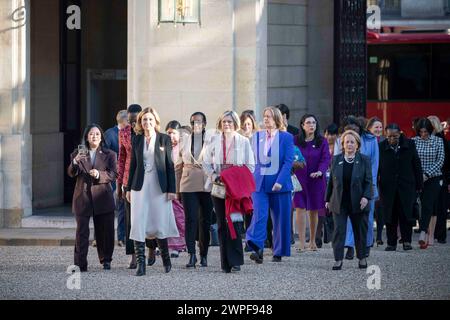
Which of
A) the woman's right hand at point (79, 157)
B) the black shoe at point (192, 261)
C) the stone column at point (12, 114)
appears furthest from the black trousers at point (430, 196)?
the stone column at point (12, 114)

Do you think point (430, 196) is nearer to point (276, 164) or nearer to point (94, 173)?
point (276, 164)

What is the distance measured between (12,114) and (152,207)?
18.2 feet

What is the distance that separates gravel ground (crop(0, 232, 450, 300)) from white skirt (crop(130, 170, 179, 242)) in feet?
1.65

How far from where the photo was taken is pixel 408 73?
30.2 metres

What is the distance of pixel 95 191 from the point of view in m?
16.7

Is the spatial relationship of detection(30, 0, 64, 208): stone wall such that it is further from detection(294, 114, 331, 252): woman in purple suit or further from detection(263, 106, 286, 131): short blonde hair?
detection(263, 106, 286, 131): short blonde hair

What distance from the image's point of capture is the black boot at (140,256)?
1583 centimetres

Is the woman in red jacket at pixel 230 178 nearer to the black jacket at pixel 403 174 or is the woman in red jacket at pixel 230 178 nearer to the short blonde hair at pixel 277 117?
the short blonde hair at pixel 277 117

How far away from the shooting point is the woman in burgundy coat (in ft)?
54.4

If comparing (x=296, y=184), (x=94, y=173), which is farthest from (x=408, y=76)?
(x=94, y=173)

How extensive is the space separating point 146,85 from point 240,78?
1377 millimetres

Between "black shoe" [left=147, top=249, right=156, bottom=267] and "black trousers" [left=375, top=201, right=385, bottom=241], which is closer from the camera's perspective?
"black shoe" [left=147, top=249, right=156, bottom=267]

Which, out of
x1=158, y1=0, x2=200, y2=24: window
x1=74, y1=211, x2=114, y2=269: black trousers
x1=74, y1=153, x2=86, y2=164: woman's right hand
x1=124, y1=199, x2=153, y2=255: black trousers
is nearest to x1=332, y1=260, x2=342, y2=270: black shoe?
x1=124, y1=199, x2=153, y2=255: black trousers

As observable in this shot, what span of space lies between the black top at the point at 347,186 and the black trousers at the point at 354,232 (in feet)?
0.25
